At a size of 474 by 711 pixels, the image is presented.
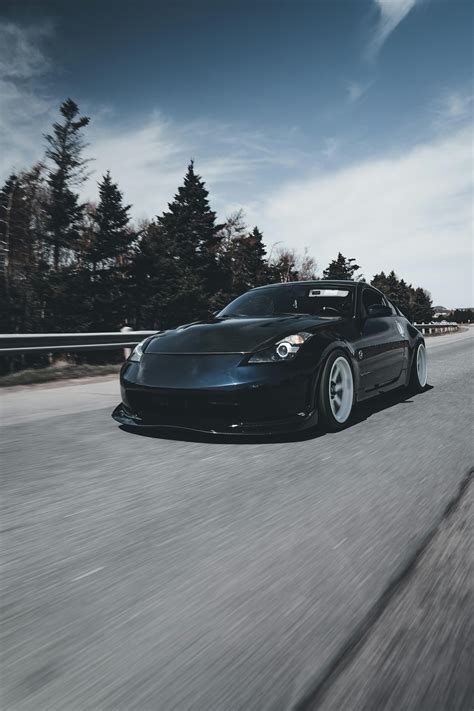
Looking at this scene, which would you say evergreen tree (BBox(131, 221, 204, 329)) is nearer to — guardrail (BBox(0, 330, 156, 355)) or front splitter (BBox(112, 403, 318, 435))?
guardrail (BBox(0, 330, 156, 355))

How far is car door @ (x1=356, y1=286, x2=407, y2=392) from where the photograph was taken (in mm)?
5184

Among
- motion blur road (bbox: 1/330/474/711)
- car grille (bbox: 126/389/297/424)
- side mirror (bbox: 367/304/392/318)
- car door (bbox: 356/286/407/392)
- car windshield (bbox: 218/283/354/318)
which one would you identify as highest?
car windshield (bbox: 218/283/354/318)

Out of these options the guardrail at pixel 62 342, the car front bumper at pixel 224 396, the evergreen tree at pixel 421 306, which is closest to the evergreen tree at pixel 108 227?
the guardrail at pixel 62 342

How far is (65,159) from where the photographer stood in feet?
108

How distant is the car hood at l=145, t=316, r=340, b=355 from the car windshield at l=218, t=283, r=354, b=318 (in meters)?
0.44

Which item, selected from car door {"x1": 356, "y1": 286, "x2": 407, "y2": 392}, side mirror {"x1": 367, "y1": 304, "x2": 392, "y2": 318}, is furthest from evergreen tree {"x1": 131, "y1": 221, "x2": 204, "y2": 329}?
side mirror {"x1": 367, "y1": 304, "x2": 392, "y2": 318}

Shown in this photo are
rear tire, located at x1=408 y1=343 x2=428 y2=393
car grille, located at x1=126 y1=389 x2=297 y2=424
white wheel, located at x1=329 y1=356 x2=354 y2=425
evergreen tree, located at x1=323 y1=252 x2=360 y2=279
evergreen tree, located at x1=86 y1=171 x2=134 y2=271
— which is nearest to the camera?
car grille, located at x1=126 y1=389 x2=297 y2=424

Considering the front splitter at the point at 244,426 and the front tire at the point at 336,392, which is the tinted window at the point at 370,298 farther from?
the front splitter at the point at 244,426

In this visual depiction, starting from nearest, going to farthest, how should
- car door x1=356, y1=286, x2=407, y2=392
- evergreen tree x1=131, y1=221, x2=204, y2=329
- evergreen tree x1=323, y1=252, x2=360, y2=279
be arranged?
car door x1=356, y1=286, x2=407, y2=392 < evergreen tree x1=131, y1=221, x2=204, y2=329 < evergreen tree x1=323, y1=252, x2=360, y2=279

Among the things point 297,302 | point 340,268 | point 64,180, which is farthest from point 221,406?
point 340,268

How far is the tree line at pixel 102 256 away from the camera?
104 feet

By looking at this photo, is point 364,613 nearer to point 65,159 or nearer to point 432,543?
point 432,543

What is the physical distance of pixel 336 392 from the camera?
182 inches

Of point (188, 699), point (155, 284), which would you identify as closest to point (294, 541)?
point (188, 699)
